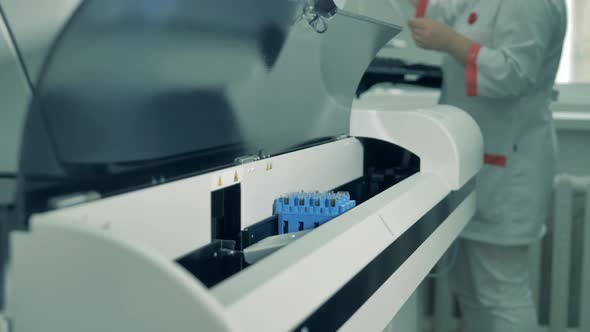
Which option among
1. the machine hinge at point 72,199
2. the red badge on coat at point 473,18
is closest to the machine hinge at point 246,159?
the machine hinge at point 72,199

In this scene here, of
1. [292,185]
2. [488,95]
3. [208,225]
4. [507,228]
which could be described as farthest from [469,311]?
[208,225]

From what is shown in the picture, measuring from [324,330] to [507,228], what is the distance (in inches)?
44.7

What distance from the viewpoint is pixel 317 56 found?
1.03 meters

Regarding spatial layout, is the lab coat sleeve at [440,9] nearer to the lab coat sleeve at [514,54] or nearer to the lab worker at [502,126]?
→ the lab worker at [502,126]

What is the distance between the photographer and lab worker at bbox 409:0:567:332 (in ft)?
4.93

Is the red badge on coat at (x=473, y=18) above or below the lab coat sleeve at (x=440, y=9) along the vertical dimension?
below

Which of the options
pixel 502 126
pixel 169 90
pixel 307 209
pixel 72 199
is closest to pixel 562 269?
pixel 502 126

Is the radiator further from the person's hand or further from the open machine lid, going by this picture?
Result: the open machine lid

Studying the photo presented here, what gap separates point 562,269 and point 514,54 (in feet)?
2.42

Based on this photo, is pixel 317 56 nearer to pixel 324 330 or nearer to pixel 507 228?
pixel 324 330

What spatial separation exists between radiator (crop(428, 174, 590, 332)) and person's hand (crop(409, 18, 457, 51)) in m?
0.63

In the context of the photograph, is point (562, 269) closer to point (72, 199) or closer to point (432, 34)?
point (432, 34)

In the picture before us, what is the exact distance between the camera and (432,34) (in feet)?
5.07

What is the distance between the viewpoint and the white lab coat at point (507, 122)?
1.52m
